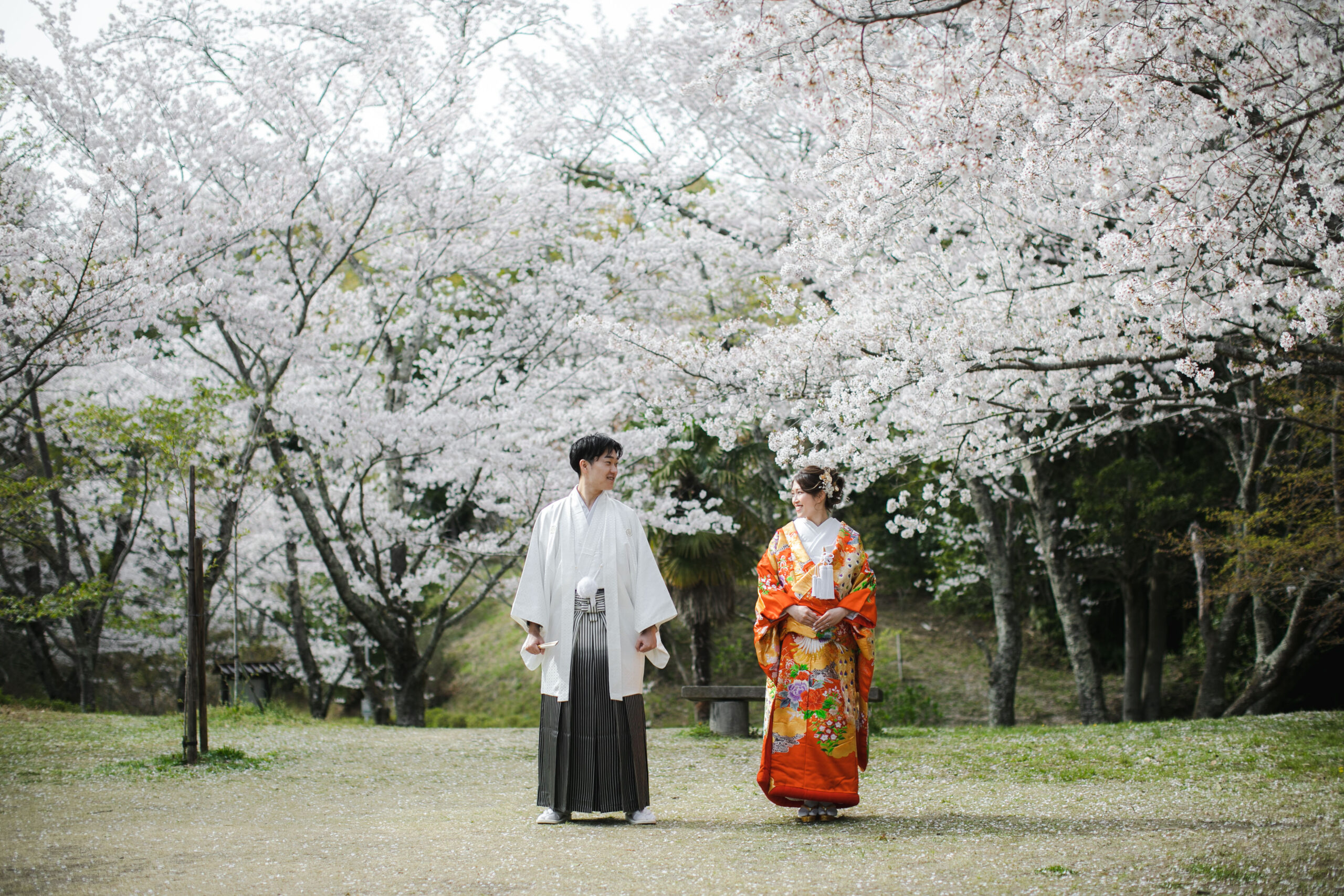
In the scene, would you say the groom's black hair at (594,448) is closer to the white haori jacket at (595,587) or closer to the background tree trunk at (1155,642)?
the white haori jacket at (595,587)

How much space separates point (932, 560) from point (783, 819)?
15073mm

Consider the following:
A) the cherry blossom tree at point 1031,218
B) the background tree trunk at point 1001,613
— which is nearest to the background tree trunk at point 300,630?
the cherry blossom tree at point 1031,218

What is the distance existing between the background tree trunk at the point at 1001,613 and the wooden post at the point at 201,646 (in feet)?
26.4

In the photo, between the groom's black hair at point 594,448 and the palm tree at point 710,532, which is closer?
the groom's black hair at point 594,448

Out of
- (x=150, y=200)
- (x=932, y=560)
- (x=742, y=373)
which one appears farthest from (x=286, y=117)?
(x=932, y=560)

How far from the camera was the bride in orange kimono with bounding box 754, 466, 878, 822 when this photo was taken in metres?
4.18

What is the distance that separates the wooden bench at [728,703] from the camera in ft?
26.5

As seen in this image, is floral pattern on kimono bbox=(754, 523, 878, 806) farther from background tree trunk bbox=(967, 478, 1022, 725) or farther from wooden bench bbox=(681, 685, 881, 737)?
background tree trunk bbox=(967, 478, 1022, 725)

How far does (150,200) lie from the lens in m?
8.30

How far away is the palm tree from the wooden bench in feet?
9.56

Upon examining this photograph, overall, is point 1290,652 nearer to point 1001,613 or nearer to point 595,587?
point 1001,613

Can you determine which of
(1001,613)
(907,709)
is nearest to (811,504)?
(1001,613)

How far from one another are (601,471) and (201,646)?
3.27 metres

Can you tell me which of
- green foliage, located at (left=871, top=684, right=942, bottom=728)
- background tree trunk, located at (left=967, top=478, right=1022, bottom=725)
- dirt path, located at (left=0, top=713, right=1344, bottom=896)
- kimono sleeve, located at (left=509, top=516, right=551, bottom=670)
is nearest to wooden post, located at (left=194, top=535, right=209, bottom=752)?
dirt path, located at (left=0, top=713, right=1344, bottom=896)
